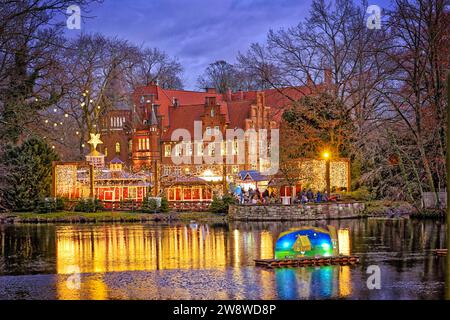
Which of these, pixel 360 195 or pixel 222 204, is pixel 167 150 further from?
pixel 360 195

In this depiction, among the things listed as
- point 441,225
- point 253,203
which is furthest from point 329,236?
point 253,203

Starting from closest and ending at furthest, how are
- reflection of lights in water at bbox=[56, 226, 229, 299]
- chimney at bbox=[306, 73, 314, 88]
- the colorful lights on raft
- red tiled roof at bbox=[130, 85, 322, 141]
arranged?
reflection of lights in water at bbox=[56, 226, 229, 299]
the colorful lights on raft
chimney at bbox=[306, 73, 314, 88]
red tiled roof at bbox=[130, 85, 322, 141]

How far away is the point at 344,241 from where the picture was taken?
31500mm

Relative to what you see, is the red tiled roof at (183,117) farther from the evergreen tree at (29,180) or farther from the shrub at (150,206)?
the shrub at (150,206)

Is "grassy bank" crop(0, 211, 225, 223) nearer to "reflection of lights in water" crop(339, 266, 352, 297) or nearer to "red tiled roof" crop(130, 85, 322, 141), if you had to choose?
"reflection of lights in water" crop(339, 266, 352, 297)

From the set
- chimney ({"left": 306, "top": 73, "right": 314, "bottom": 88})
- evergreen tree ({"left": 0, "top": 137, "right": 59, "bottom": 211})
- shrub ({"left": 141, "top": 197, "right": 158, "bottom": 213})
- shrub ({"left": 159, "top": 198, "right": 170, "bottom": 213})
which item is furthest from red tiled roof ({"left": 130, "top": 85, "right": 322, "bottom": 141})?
shrub ({"left": 141, "top": 197, "right": 158, "bottom": 213})

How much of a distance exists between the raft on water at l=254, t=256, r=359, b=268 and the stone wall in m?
21.7

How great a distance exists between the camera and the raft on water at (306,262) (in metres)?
23.3

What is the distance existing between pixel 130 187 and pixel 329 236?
33.4m

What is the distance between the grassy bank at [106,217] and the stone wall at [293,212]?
1323 mm

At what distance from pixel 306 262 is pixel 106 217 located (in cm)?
2674

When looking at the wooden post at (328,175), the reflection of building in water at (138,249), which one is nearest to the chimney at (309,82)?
the wooden post at (328,175)

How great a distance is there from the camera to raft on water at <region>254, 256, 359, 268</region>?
76.3 ft

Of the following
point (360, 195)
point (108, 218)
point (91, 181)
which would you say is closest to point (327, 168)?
point (360, 195)
